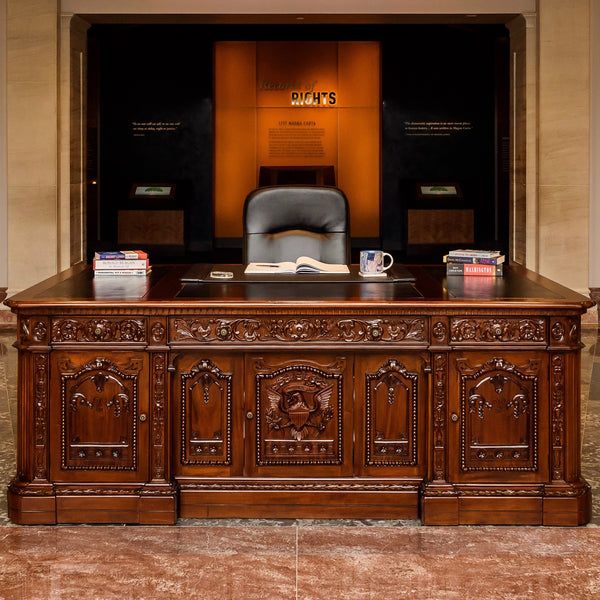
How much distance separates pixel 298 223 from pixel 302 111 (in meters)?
7.64

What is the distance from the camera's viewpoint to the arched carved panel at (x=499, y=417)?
3.68 meters

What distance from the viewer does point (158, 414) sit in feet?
12.1

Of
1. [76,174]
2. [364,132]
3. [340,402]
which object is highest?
[364,132]

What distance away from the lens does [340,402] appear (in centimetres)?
372

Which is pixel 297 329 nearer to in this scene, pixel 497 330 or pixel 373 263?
pixel 497 330

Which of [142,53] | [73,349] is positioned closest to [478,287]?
[73,349]

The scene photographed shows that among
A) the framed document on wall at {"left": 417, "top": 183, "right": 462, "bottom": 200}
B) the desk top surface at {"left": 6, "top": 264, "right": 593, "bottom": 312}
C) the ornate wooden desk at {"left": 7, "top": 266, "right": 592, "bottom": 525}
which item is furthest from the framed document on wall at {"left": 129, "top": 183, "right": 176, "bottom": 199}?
the ornate wooden desk at {"left": 7, "top": 266, "right": 592, "bottom": 525}

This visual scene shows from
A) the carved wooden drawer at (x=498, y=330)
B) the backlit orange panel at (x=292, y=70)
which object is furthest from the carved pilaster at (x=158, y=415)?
the backlit orange panel at (x=292, y=70)

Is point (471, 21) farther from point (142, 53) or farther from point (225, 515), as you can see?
point (225, 515)

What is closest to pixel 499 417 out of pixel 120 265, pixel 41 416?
pixel 41 416

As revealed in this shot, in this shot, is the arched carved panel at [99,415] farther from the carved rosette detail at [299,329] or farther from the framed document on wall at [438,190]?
the framed document on wall at [438,190]

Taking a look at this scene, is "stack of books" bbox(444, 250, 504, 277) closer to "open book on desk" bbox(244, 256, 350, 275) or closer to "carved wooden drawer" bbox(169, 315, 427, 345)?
"open book on desk" bbox(244, 256, 350, 275)

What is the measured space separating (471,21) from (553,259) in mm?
2165

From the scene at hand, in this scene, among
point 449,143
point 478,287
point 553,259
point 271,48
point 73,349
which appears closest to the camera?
point 73,349
